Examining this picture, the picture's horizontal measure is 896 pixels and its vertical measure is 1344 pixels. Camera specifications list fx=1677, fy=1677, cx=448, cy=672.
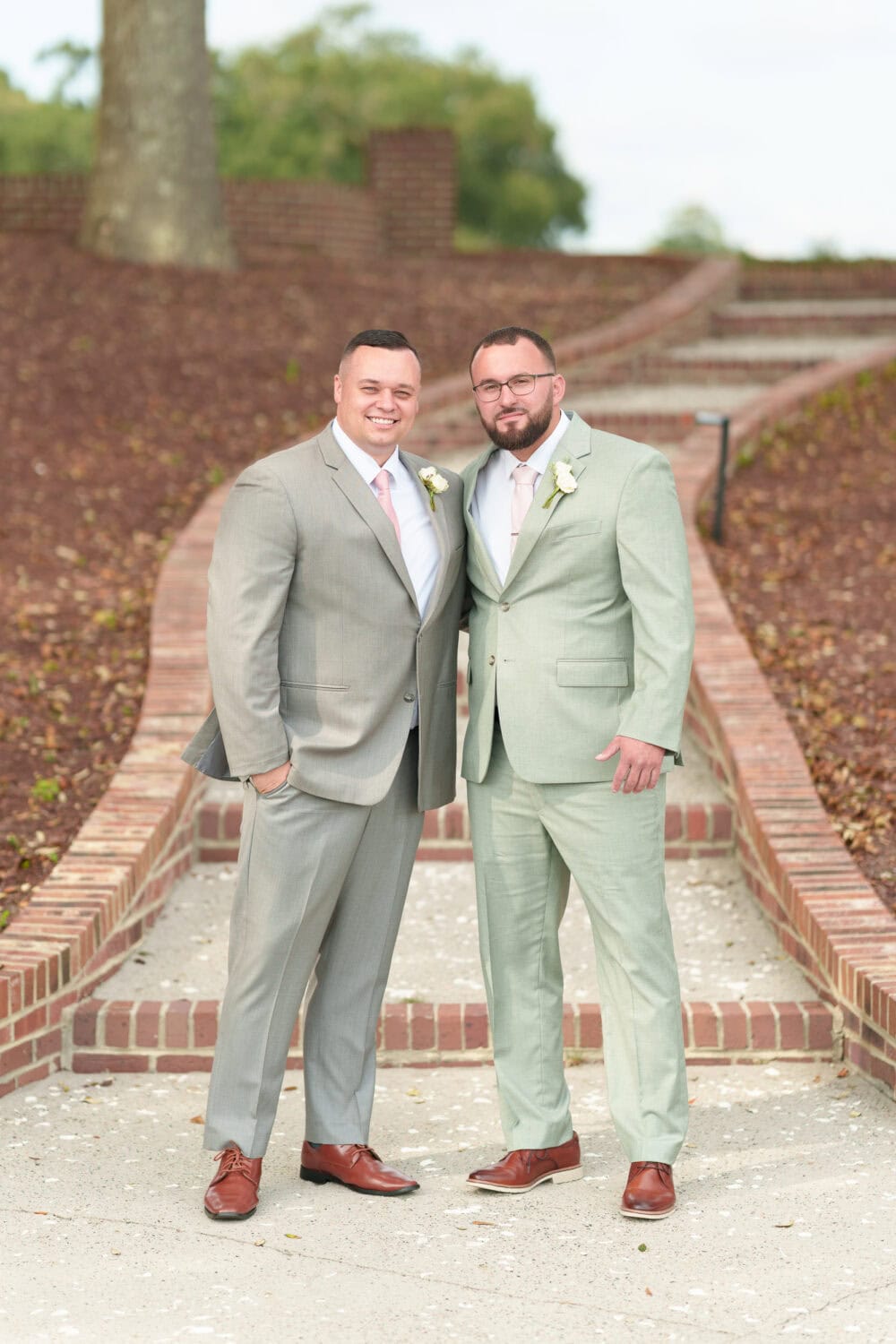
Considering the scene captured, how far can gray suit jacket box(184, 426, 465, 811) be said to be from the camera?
12.1 ft

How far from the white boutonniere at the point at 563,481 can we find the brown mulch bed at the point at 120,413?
2.26 meters

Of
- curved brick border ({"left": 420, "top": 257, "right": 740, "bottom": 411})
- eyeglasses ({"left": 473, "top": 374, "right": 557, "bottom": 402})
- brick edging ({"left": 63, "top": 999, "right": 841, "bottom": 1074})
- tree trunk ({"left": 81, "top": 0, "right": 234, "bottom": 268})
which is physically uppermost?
tree trunk ({"left": 81, "top": 0, "right": 234, "bottom": 268})

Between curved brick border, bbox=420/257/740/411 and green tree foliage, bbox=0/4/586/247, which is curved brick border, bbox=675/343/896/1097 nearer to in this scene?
curved brick border, bbox=420/257/740/411

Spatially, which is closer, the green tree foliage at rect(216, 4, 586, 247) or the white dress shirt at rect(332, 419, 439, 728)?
the white dress shirt at rect(332, 419, 439, 728)

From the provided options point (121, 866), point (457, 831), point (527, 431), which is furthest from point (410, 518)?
point (457, 831)

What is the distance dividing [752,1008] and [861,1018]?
1.07 ft

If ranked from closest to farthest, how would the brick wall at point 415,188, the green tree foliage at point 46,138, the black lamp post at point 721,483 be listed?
the black lamp post at point 721,483 < the brick wall at point 415,188 < the green tree foliage at point 46,138

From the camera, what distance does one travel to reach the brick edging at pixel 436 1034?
4.64 metres

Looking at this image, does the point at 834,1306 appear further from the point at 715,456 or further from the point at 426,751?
the point at 715,456

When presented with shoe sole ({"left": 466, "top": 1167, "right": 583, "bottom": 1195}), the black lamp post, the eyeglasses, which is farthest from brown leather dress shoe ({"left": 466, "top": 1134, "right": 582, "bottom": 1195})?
the black lamp post

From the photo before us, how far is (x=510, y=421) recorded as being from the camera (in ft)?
12.5

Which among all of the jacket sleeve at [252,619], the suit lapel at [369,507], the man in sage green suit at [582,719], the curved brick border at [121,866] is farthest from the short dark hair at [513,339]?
the curved brick border at [121,866]

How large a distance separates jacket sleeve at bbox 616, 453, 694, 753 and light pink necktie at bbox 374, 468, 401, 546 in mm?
508

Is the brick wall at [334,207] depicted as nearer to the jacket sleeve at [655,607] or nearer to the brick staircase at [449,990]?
the brick staircase at [449,990]
